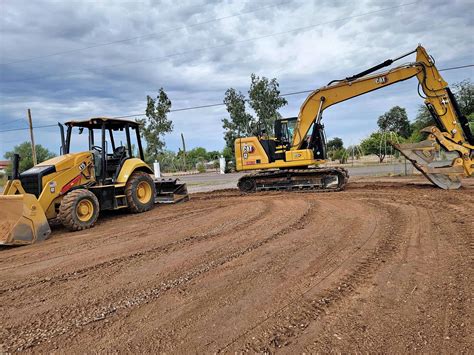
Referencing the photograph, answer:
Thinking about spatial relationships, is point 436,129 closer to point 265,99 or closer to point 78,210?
point 78,210

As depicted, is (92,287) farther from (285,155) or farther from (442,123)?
(442,123)

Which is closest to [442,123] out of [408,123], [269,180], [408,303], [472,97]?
[269,180]

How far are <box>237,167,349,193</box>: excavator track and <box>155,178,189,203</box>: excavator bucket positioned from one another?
3022 mm

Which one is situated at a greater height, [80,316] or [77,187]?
[77,187]

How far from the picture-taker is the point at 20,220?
249 inches

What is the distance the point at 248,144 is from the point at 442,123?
21.5 feet

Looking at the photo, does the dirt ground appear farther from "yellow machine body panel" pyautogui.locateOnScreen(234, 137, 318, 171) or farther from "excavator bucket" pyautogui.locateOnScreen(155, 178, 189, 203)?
"yellow machine body panel" pyautogui.locateOnScreen(234, 137, 318, 171)

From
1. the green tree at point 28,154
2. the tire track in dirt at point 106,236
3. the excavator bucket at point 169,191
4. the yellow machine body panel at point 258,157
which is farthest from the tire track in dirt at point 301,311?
the green tree at point 28,154

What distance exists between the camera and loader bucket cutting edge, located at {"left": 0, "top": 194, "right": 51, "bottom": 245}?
6258mm

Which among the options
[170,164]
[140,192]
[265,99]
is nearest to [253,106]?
[265,99]

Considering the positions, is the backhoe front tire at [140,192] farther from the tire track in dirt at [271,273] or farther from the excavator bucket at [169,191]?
the tire track in dirt at [271,273]

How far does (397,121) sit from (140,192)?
6774 centimetres

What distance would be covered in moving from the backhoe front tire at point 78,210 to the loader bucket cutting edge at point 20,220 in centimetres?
58

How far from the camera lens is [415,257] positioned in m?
4.44
